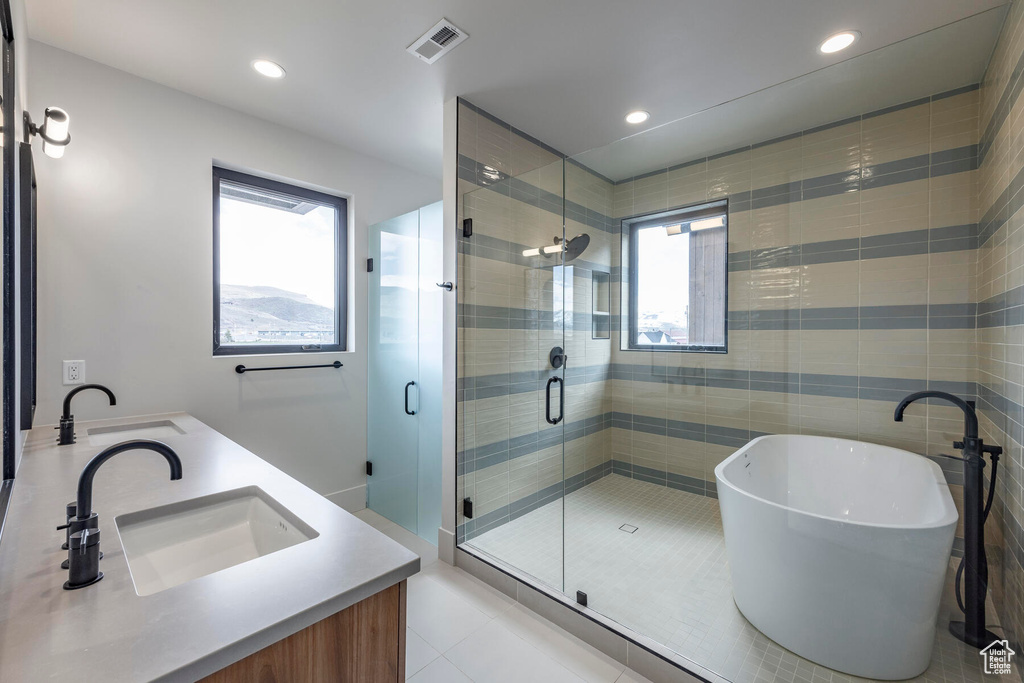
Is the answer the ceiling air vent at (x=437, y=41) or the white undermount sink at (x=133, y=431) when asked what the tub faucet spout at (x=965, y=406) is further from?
the white undermount sink at (x=133, y=431)

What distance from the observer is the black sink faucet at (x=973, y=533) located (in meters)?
1.19

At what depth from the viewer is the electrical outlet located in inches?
77.9

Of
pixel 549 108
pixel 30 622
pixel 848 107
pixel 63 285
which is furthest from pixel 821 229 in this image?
pixel 63 285

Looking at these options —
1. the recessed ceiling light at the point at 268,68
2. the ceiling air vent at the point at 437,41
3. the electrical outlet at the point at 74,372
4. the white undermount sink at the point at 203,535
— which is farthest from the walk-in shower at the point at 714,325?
the electrical outlet at the point at 74,372

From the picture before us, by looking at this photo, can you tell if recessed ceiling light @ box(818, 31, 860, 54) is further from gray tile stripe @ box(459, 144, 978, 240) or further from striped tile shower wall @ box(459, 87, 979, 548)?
gray tile stripe @ box(459, 144, 978, 240)

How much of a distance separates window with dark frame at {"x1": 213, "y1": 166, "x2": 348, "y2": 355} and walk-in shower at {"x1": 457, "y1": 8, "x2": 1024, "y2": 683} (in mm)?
1198

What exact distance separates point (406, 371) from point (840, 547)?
2.30 m

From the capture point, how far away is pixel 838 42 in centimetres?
187

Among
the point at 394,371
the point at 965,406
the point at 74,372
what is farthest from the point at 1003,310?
the point at 74,372

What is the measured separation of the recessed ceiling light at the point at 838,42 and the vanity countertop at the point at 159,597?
250 centimetres

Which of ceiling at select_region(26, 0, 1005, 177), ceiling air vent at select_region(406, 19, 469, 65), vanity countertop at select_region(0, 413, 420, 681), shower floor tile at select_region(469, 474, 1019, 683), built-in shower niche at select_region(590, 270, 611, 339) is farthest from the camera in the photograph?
built-in shower niche at select_region(590, 270, 611, 339)

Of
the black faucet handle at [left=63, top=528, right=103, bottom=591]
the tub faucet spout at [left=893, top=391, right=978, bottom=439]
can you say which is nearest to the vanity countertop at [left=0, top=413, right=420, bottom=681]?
the black faucet handle at [left=63, top=528, right=103, bottom=591]

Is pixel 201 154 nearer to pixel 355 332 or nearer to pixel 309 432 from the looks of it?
pixel 355 332

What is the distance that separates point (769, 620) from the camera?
144cm
